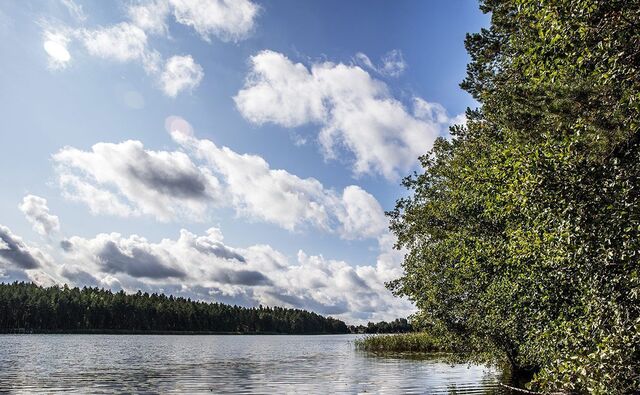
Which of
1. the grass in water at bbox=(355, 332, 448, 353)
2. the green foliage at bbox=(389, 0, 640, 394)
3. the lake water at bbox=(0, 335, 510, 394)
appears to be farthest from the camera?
the grass in water at bbox=(355, 332, 448, 353)

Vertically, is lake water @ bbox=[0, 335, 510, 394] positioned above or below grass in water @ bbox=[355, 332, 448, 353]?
below

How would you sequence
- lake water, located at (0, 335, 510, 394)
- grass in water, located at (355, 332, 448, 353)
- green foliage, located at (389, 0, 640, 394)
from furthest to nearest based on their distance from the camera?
grass in water, located at (355, 332, 448, 353)
lake water, located at (0, 335, 510, 394)
green foliage, located at (389, 0, 640, 394)

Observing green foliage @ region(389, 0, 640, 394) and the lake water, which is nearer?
green foliage @ region(389, 0, 640, 394)

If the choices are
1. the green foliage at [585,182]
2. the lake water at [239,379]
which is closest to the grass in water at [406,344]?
the lake water at [239,379]

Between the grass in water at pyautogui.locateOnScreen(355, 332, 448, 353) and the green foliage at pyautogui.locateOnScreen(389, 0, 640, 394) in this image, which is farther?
the grass in water at pyautogui.locateOnScreen(355, 332, 448, 353)

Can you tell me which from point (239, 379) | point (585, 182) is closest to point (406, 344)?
point (239, 379)

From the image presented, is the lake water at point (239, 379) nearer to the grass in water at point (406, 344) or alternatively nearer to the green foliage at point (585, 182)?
the grass in water at point (406, 344)

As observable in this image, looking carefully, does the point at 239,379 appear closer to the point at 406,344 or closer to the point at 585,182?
the point at 585,182

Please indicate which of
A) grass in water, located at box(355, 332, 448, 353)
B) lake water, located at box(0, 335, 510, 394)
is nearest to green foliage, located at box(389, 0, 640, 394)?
lake water, located at box(0, 335, 510, 394)

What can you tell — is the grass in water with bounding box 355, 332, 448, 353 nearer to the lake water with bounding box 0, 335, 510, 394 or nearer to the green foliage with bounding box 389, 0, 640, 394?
the lake water with bounding box 0, 335, 510, 394

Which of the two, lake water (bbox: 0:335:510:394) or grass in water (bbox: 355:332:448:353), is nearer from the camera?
lake water (bbox: 0:335:510:394)

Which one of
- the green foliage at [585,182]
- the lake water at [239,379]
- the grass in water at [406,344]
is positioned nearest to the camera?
the green foliage at [585,182]

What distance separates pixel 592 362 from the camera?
477 inches

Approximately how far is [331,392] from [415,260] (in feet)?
43.2
